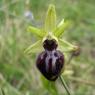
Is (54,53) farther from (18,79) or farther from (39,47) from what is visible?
(18,79)

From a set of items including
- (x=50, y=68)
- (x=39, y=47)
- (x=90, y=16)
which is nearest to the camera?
(x=50, y=68)

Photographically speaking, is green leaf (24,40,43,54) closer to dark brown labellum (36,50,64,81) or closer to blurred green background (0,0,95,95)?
dark brown labellum (36,50,64,81)

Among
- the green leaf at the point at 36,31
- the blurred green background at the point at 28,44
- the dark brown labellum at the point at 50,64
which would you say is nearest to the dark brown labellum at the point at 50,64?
the dark brown labellum at the point at 50,64

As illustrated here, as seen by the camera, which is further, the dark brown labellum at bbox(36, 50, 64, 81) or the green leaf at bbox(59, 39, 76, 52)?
the green leaf at bbox(59, 39, 76, 52)

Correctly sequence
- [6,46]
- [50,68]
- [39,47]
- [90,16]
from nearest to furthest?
[50,68], [39,47], [6,46], [90,16]

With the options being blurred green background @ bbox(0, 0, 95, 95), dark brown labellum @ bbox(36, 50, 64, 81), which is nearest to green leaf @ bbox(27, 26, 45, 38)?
dark brown labellum @ bbox(36, 50, 64, 81)

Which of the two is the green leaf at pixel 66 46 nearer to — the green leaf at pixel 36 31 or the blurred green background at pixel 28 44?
the green leaf at pixel 36 31

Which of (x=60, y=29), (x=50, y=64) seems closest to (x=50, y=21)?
(x=60, y=29)

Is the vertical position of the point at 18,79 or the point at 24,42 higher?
the point at 24,42

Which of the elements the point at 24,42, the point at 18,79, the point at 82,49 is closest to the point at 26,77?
the point at 18,79
